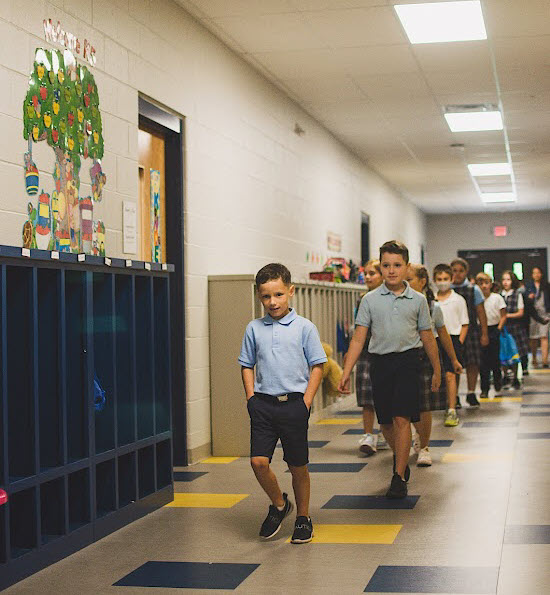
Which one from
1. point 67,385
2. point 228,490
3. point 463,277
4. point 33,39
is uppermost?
point 33,39

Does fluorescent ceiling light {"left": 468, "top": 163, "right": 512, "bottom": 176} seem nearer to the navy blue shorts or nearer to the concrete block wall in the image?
the concrete block wall

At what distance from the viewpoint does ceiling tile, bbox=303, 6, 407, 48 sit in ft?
24.0

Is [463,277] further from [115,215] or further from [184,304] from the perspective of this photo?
[115,215]

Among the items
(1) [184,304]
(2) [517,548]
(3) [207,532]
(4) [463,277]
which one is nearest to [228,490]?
(3) [207,532]

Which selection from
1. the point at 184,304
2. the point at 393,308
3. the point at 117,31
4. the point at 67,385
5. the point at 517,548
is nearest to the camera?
the point at 517,548

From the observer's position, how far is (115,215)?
589 centimetres

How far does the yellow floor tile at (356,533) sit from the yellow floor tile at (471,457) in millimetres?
2081

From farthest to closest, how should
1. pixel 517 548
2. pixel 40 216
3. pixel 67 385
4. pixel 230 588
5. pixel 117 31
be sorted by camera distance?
pixel 117 31 < pixel 40 216 < pixel 67 385 < pixel 517 548 < pixel 230 588

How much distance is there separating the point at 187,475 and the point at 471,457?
1.88 meters

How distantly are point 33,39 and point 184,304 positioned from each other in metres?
2.48

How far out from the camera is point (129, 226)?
6070 mm

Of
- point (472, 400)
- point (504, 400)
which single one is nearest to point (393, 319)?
point (472, 400)

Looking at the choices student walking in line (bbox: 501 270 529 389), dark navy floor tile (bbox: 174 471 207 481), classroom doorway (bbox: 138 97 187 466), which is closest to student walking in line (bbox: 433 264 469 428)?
classroom doorway (bbox: 138 97 187 466)

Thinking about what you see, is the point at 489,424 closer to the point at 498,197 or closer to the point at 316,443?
the point at 316,443
